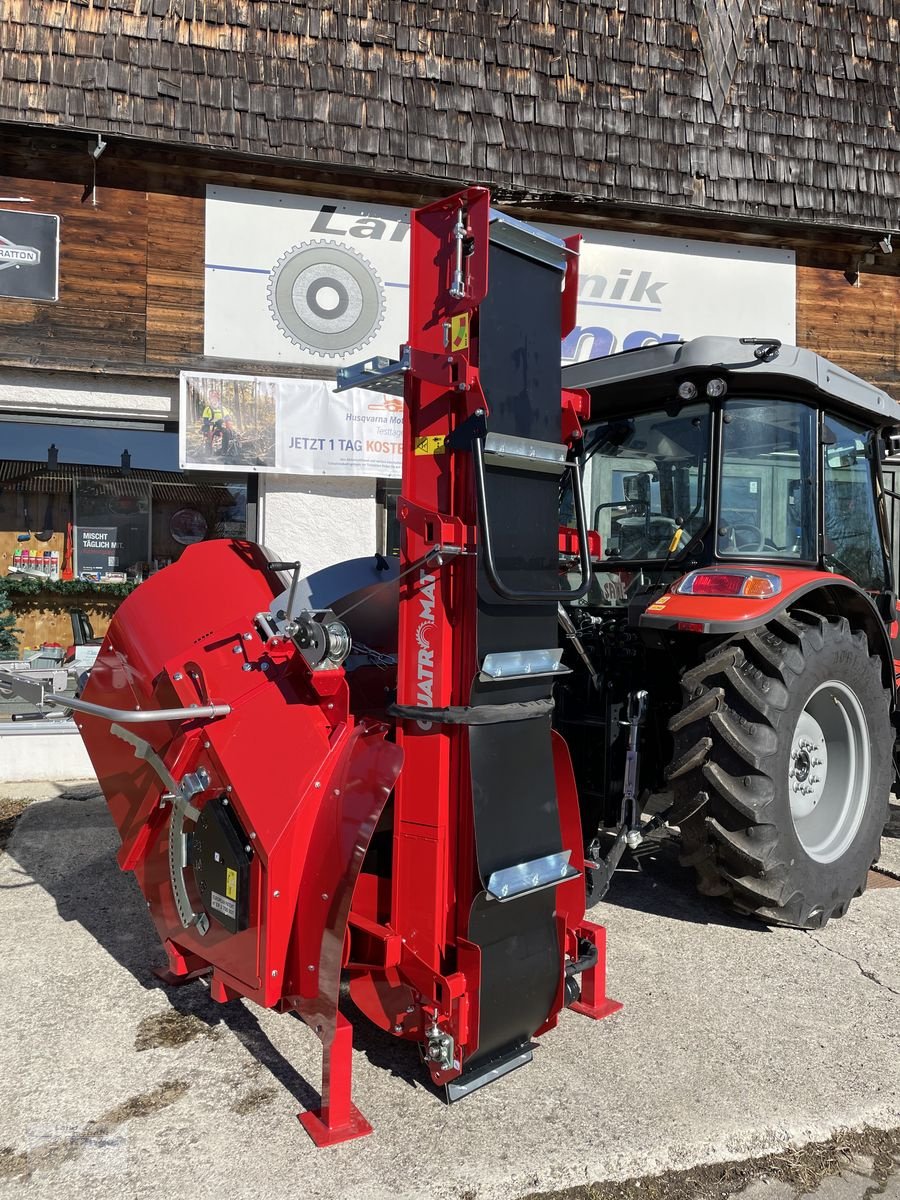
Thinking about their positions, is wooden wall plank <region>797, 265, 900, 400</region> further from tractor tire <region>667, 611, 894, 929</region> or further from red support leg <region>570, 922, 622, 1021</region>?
red support leg <region>570, 922, 622, 1021</region>

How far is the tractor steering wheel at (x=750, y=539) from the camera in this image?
3807 mm

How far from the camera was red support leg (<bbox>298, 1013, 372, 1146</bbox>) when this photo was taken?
2314 mm

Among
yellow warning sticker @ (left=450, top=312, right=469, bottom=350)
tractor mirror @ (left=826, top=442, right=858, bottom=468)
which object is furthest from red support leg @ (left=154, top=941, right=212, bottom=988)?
tractor mirror @ (left=826, top=442, right=858, bottom=468)

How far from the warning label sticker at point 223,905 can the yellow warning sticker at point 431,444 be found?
136 cm

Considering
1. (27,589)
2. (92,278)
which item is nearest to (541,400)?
(92,278)

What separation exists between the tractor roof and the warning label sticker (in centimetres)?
256

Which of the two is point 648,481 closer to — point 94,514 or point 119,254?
point 119,254

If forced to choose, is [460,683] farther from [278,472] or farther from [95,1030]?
[278,472]

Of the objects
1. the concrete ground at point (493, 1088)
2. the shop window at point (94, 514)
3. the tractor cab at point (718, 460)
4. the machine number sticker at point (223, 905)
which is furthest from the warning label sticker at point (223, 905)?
the shop window at point (94, 514)

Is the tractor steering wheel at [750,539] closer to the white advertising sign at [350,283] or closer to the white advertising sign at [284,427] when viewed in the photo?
the white advertising sign at [284,427]

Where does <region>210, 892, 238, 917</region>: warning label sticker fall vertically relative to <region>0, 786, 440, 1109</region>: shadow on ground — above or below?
above

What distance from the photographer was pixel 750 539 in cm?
385

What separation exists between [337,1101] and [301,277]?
610 cm

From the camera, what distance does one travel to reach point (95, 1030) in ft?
9.46
